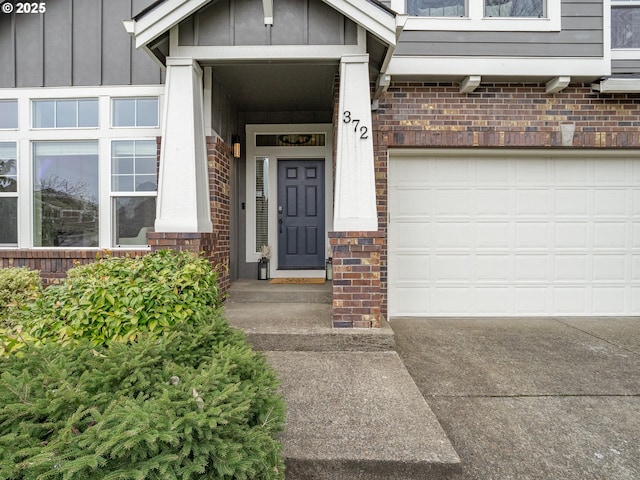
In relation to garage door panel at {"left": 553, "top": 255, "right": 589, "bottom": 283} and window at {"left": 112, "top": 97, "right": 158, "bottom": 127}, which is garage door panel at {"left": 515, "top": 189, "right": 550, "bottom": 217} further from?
window at {"left": 112, "top": 97, "right": 158, "bottom": 127}

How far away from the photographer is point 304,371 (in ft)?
9.25

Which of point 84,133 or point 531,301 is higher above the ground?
point 84,133

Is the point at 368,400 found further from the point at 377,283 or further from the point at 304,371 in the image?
the point at 377,283

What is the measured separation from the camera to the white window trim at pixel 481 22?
436cm

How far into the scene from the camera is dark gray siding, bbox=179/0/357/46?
11.5ft

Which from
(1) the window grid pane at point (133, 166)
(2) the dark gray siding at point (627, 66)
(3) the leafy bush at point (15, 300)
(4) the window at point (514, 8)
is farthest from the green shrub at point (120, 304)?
(2) the dark gray siding at point (627, 66)

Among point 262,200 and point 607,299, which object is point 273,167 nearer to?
point 262,200

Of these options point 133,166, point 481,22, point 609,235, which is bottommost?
point 609,235

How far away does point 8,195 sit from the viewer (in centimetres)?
469

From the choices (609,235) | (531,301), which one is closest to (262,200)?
(531,301)

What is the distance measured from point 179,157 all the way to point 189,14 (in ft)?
4.23

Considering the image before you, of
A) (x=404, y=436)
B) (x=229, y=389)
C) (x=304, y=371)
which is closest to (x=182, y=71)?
(x=304, y=371)

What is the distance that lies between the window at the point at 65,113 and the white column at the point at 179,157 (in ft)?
5.55
